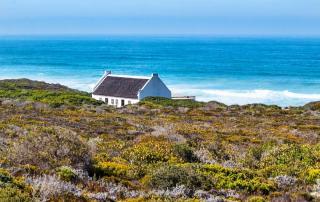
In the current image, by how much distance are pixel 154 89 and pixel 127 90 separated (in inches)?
103

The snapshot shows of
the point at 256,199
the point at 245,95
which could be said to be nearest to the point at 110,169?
the point at 256,199

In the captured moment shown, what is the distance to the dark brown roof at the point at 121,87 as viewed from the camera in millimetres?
46219

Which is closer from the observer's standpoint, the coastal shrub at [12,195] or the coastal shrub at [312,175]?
the coastal shrub at [12,195]

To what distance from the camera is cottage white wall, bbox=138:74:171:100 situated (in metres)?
45.8

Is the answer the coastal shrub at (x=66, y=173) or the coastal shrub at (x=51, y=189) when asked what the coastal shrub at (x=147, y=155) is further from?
the coastal shrub at (x=51, y=189)

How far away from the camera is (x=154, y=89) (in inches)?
1866

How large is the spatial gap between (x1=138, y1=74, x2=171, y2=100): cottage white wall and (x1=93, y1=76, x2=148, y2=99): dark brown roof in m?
0.48

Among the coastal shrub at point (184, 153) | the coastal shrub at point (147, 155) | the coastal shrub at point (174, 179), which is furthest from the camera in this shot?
the coastal shrub at point (184, 153)

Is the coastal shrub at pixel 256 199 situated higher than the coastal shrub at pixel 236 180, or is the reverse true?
the coastal shrub at pixel 236 180

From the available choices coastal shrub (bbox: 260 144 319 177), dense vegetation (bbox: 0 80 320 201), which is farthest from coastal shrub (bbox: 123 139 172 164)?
coastal shrub (bbox: 260 144 319 177)

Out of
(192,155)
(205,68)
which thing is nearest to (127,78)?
(192,155)

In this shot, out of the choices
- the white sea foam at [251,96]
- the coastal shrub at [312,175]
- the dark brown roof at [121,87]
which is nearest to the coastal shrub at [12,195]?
the coastal shrub at [312,175]

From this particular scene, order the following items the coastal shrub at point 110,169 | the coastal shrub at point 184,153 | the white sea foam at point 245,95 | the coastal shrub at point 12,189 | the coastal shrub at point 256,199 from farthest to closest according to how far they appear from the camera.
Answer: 1. the white sea foam at point 245,95
2. the coastal shrub at point 184,153
3. the coastal shrub at point 110,169
4. the coastal shrub at point 256,199
5. the coastal shrub at point 12,189

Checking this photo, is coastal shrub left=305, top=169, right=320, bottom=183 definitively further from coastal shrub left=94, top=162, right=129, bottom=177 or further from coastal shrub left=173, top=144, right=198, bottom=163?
coastal shrub left=94, top=162, right=129, bottom=177
